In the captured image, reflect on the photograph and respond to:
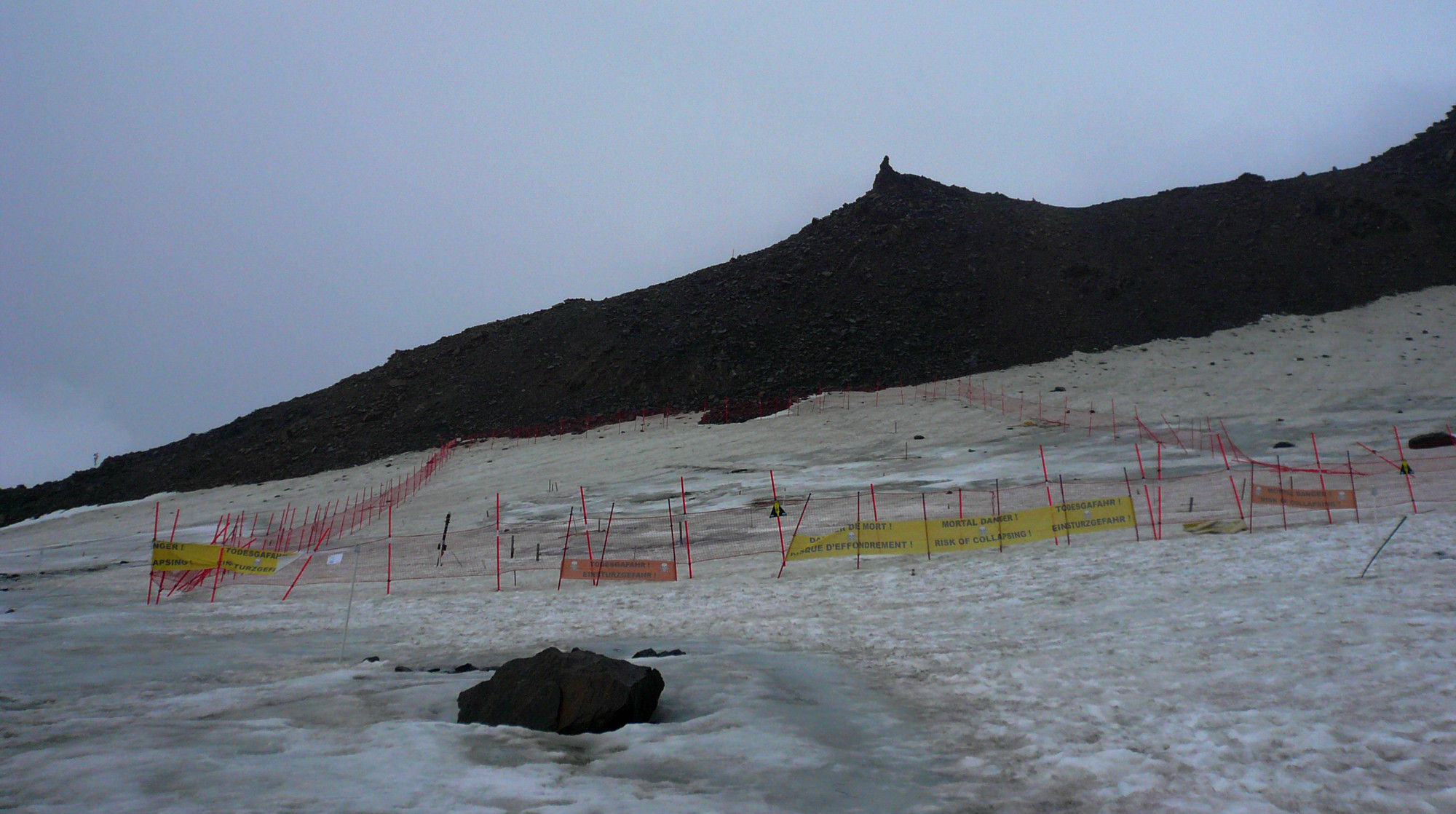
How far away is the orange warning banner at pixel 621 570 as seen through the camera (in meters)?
16.9

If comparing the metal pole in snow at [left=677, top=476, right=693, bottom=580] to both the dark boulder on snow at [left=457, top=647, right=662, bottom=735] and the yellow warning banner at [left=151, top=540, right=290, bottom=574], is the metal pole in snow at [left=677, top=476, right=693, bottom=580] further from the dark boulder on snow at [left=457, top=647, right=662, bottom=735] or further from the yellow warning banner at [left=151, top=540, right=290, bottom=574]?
the dark boulder on snow at [left=457, top=647, right=662, bottom=735]

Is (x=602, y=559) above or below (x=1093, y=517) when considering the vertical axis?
below

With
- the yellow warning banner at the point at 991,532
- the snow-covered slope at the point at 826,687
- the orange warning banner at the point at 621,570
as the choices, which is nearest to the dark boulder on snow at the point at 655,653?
the snow-covered slope at the point at 826,687

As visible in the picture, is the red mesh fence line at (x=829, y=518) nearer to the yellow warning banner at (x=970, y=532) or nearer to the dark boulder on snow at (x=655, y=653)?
the yellow warning banner at (x=970, y=532)

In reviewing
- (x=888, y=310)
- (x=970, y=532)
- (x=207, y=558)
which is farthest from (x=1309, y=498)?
(x=888, y=310)

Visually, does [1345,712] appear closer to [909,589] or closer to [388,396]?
[909,589]

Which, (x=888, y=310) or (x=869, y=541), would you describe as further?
(x=888, y=310)

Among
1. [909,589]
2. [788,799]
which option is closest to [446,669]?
[788,799]

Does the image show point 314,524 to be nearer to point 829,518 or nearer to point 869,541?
point 829,518

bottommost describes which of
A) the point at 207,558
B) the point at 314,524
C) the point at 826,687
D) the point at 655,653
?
the point at 826,687

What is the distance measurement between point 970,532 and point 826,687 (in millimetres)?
8593

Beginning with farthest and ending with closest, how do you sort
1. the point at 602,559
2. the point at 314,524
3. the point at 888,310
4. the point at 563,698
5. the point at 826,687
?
the point at 888,310 < the point at 314,524 < the point at 602,559 < the point at 826,687 < the point at 563,698

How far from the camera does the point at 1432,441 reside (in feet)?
76.1

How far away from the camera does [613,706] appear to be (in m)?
7.34
